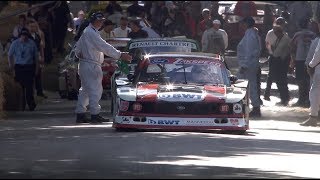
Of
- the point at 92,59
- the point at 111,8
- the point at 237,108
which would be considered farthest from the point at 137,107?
the point at 111,8

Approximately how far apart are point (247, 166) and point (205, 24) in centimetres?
1870

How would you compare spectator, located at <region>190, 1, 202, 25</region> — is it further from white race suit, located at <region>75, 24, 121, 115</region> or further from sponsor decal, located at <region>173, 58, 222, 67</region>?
sponsor decal, located at <region>173, 58, 222, 67</region>

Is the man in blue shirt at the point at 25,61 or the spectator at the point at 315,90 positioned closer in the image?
the spectator at the point at 315,90

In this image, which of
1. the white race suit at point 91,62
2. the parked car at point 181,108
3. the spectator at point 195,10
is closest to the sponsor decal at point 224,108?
the parked car at point 181,108

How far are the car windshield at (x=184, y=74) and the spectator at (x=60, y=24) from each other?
18.2 meters

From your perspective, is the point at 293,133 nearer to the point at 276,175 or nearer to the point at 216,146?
the point at 216,146

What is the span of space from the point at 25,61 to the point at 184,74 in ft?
23.5

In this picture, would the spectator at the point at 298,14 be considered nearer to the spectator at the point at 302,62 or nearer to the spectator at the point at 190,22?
the spectator at the point at 190,22

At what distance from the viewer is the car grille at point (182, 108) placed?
19031 millimetres

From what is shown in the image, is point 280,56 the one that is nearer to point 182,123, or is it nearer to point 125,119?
point 182,123

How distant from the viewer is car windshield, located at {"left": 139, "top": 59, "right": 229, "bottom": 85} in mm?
20438

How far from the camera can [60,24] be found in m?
38.7

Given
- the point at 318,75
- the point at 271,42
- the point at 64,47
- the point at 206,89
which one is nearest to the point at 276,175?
the point at 206,89

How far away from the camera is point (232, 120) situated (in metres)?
19.1
